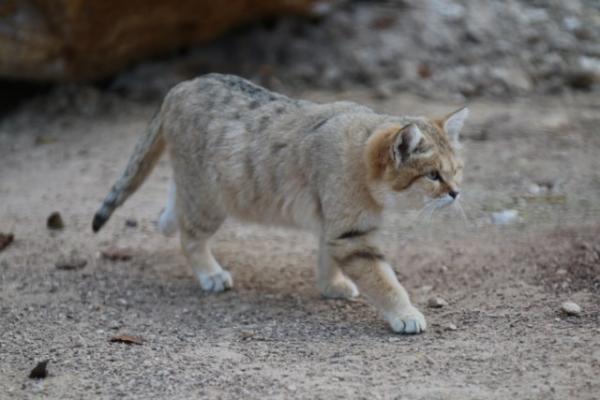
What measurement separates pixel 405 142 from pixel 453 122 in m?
0.53

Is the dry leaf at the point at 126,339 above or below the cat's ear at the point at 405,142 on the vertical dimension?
below

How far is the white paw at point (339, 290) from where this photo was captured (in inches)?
253

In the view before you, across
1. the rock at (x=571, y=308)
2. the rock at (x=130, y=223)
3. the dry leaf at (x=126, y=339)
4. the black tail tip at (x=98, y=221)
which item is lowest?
the rock at (x=130, y=223)

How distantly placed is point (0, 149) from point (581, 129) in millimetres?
5858

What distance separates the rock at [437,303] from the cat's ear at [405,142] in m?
1.03

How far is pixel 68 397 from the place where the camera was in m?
4.69

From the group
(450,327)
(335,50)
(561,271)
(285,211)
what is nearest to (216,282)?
(285,211)

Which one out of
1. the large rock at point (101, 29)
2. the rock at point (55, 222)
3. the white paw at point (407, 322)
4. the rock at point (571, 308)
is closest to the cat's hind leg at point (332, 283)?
the white paw at point (407, 322)

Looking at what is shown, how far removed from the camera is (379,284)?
5.69m

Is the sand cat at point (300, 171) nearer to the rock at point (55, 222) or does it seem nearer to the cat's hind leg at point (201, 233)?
the cat's hind leg at point (201, 233)

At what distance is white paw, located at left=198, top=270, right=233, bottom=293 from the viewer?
655cm

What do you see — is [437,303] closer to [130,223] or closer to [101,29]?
[130,223]

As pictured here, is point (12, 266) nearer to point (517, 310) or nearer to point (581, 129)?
point (517, 310)

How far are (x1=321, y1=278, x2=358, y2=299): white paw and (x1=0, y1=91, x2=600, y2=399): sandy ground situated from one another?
0.09 m
